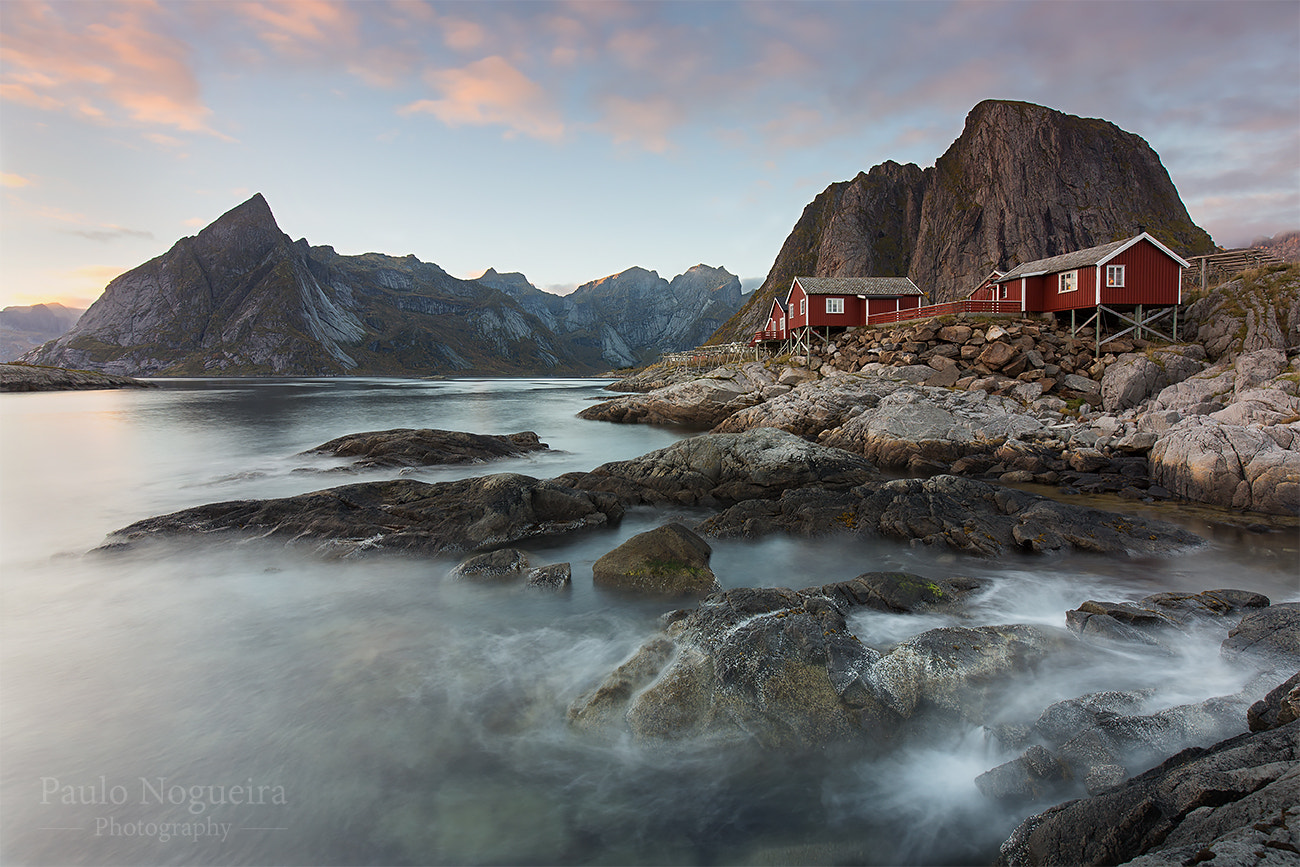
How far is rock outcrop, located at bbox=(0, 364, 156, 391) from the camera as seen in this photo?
7925 cm

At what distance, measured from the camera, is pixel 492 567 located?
1161 cm

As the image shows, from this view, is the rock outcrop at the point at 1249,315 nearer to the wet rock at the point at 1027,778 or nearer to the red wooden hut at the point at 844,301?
the red wooden hut at the point at 844,301

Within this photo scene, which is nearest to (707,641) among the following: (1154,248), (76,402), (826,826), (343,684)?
(826,826)

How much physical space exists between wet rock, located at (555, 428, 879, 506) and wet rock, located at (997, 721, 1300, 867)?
1296cm

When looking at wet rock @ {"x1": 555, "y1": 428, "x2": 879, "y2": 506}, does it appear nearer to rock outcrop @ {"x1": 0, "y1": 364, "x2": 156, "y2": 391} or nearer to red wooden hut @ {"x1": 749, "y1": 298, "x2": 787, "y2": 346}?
red wooden hut @ {"x1": 749, "y1": 298, "x2": 787, "y2": 346}

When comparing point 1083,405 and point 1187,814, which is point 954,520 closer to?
point 1187,814

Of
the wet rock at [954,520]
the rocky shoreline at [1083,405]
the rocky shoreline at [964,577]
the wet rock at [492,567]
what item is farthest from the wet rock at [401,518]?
the rocky shoreline at [1083,405]

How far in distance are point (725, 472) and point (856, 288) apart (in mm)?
33597

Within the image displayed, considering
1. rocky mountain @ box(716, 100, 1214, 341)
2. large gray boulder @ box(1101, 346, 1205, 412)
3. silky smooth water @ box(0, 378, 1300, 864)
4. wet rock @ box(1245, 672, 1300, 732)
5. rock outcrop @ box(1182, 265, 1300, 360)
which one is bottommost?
silky smooth water @ box(0, 378, 1300, 864)

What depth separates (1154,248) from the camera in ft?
101

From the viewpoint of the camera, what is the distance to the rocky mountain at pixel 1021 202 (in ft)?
312

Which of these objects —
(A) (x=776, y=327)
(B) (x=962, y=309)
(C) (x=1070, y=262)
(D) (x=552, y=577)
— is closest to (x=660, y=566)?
(D) (x=552, y=577)

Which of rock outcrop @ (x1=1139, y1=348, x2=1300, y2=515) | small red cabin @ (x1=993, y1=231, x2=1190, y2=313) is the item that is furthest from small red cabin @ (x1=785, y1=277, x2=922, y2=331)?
rock outcrop @ (x1=1139, y1=348, x2=1300, y2=515)

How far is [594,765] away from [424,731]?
7.61 feet
